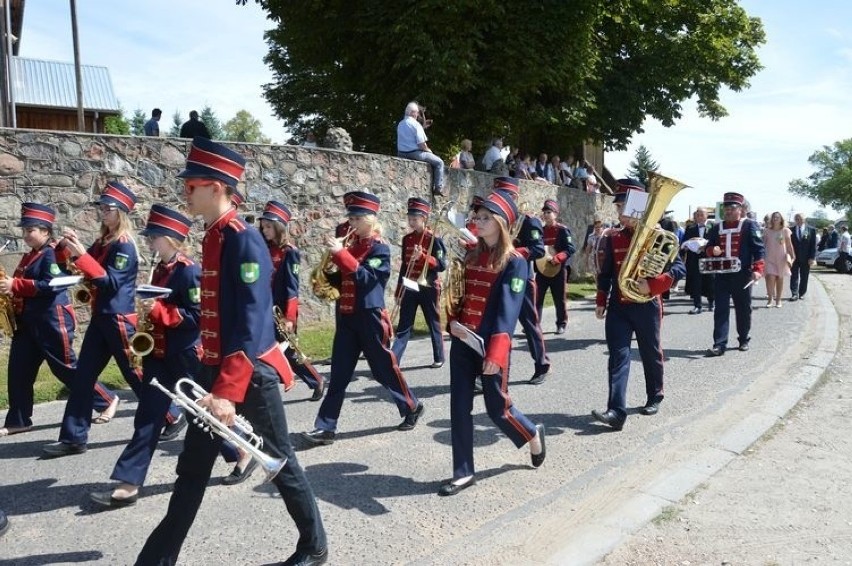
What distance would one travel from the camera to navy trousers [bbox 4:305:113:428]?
244 inches

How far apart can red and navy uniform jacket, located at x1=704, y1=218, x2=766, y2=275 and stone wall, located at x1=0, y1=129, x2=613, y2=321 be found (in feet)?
17.4

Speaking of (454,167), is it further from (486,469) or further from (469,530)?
(469,530)

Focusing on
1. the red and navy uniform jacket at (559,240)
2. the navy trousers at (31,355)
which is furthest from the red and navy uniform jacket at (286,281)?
the red and navy uniform jacket at (559,240)

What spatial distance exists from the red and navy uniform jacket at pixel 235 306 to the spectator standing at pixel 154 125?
11.4 m

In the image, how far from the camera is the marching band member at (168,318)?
188 inches

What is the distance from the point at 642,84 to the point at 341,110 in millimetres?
9103

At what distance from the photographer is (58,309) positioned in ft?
20.5

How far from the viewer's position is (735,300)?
10031mm

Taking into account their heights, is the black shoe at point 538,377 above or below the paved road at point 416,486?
above

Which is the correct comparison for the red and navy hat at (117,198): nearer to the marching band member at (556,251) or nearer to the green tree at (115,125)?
the marching band member at (556,251)

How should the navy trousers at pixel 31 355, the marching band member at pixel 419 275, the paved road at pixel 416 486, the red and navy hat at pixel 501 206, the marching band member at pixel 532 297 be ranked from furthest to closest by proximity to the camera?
the marching band member at pixel 419 275 < the marching band member at pixel 532 297 < the navy trousers at pixel 31 355 < the red and navy hat at pixel 501 206 < the paved road at pixel 416 486

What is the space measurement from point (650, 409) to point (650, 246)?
148cm

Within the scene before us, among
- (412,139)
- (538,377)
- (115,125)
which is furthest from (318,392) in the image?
(115,125)

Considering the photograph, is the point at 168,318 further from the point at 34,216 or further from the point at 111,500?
the point at 34,216
